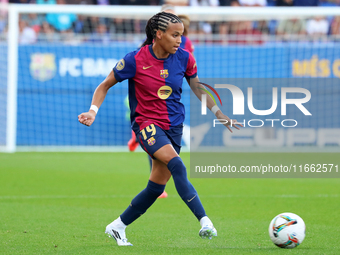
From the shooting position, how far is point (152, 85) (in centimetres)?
418

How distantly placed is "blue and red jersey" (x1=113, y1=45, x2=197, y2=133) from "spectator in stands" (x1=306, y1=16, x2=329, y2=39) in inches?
459

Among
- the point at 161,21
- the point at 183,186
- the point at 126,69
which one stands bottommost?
the point at 183,186

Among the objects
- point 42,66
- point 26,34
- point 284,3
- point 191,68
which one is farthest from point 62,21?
point 191,68

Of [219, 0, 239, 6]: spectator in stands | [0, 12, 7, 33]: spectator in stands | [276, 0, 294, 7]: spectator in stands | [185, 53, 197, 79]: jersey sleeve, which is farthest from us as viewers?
[276, 0, 294, 7]: spectator in stands

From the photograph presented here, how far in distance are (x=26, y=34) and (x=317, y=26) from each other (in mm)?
8338

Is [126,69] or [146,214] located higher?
[126,69]

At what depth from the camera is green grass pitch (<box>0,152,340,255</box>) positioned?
4137 millimetres

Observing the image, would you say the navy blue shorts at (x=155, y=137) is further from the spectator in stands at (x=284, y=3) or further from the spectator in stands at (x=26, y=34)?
the spectator in stands at (x=284, y=3)

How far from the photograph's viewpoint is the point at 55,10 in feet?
39.9

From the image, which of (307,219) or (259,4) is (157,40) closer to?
(307,219)

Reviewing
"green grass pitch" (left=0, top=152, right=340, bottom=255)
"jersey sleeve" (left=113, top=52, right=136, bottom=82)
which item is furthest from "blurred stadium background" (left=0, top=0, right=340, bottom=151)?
"jersey sleeve" (left=113, top=52, right=136, bottom=82)

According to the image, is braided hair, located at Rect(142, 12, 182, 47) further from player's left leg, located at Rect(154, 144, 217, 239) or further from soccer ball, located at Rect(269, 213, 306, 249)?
soccer ball, located at Rect(269, 213, 306, 249)

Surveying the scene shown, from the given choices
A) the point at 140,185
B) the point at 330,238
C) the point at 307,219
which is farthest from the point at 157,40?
the point at 140,185

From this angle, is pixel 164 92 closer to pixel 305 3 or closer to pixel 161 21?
pixel 161 21
